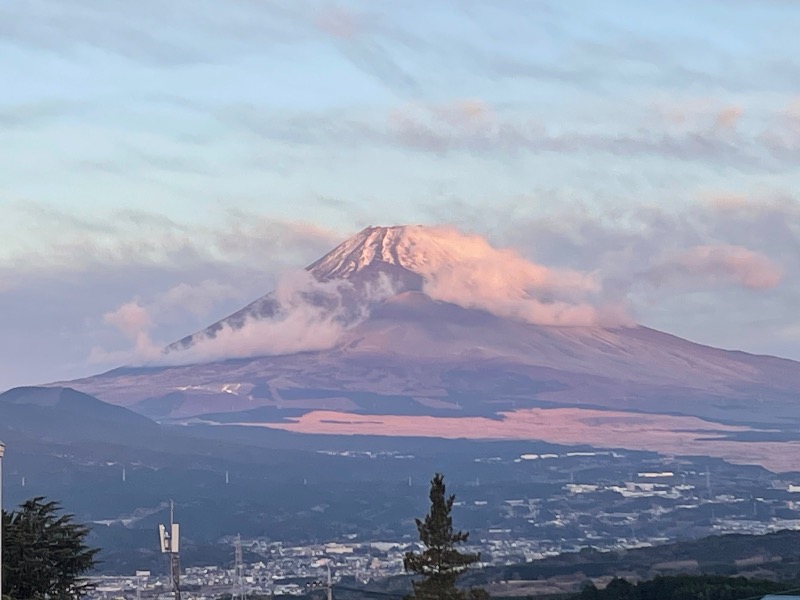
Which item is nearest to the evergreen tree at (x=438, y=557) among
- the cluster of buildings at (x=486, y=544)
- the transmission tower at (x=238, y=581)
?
the transmission tower at (x=238, y=581)

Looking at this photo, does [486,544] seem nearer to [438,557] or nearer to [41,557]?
[438,557]

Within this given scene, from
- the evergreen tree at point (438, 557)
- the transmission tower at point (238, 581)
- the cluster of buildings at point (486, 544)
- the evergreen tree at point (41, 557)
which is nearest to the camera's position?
the evergreen tree at point (41, 557)

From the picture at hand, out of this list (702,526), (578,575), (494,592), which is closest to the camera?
(494,592)

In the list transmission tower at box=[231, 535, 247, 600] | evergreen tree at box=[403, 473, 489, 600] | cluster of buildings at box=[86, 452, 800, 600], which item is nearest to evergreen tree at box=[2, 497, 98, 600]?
evergreen tree at box=[403, 473, 489, 600]

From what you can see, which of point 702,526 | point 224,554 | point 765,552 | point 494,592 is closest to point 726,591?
point 494,592

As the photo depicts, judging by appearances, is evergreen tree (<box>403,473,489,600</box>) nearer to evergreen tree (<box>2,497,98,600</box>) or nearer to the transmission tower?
evergreen tree (<box>2,497,98,600</box>)

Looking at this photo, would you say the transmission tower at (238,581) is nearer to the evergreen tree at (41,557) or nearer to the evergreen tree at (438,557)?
the evergreen tree at (438,557)

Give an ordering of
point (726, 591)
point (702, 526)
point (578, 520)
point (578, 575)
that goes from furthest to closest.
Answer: point (578, 520) → point (702, 526) → point (578, 575) → point (726, 591)

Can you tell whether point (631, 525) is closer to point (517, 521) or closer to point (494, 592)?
point (517, 521)

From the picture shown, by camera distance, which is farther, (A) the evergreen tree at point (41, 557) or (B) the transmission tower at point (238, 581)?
(B) the transmission tower at point (238, 581)
